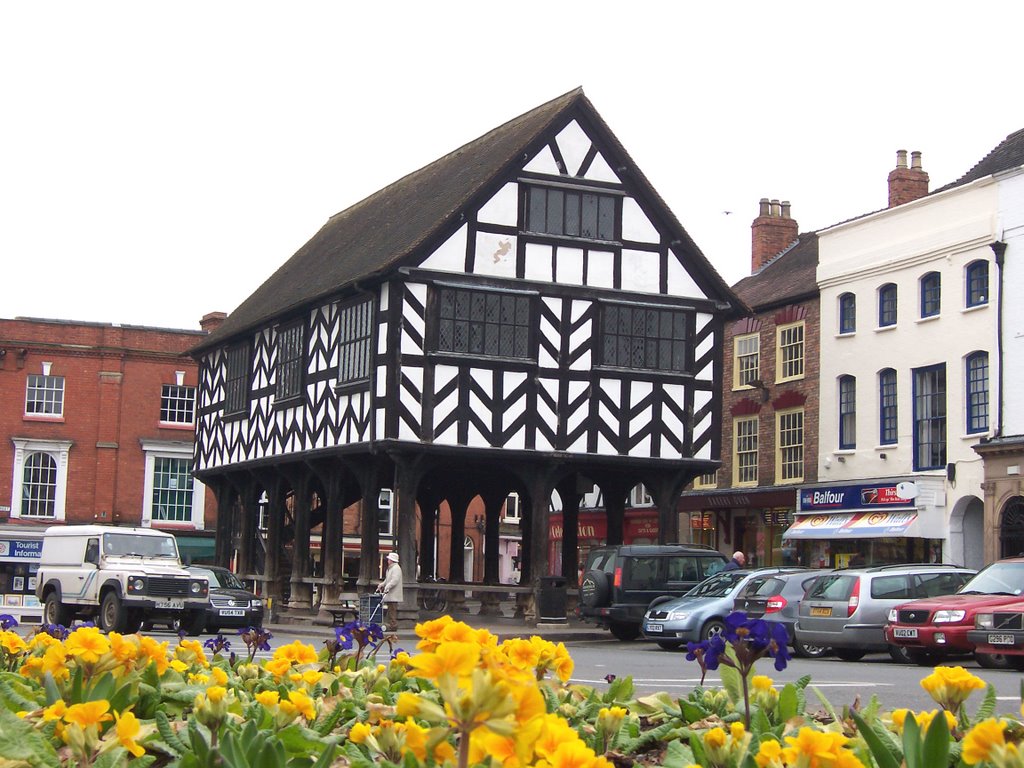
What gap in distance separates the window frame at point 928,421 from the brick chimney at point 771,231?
10993 mm

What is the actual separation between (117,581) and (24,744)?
78.0 feet

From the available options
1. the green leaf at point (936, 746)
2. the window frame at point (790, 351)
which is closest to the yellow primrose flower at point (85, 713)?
the green leaf at point (936, 746)

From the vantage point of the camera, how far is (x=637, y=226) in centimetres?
3052

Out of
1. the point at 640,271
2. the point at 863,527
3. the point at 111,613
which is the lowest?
the point at 111,613

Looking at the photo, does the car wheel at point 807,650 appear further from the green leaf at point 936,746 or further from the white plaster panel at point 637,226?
the green leaf at point 936,746

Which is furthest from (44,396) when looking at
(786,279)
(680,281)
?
(680,281)

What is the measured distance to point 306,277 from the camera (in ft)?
120

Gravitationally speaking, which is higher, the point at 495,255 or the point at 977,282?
A: the point at 977,282

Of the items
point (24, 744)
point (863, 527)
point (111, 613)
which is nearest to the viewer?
point (24, 744)

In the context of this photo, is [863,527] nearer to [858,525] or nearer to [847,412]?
[858,525]

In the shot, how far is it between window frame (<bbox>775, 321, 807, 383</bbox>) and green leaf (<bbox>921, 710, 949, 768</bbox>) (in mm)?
35957

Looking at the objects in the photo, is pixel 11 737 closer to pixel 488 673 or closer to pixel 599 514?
pixel 488 673

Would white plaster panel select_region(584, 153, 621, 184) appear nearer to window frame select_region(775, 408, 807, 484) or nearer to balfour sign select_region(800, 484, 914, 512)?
balfour sign select_region(800, 484, 914, 512)

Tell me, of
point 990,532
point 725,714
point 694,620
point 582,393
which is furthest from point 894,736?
point 990,532
